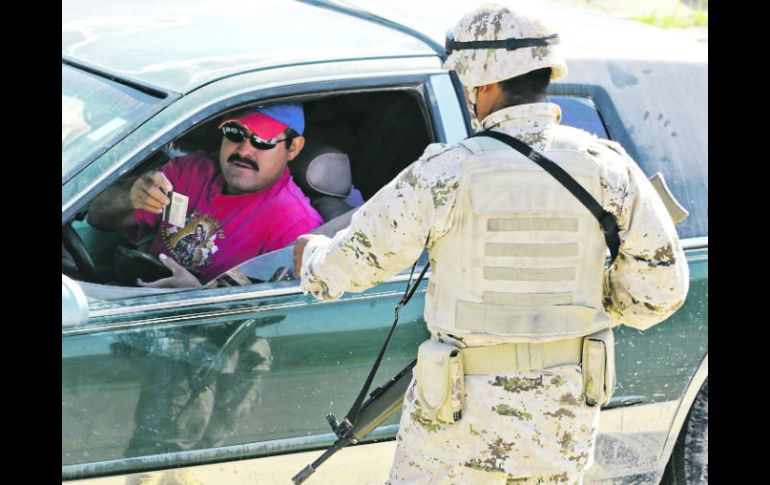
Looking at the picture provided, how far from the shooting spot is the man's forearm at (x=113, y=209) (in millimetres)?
3949

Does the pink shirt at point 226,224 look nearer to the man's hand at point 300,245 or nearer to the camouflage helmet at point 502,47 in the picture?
the man's hand at point 300,245

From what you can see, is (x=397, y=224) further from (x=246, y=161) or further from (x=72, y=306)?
(x=246, y=161)

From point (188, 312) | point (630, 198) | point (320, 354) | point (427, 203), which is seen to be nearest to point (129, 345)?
point (188, 312)

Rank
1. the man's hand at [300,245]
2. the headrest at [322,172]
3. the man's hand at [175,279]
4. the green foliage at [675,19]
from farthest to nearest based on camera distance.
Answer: the green foliage at [675,19], the headrest at [322,172], the man's hand at [175,279], the man's hand at [300,245]

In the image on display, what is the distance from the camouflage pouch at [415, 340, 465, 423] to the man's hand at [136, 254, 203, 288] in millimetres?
1080

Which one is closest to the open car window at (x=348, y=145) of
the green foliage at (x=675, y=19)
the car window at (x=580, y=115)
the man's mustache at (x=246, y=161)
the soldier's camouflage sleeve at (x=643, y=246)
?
the man's mustache at (x=246, y=161)

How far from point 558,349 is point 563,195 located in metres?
0.36

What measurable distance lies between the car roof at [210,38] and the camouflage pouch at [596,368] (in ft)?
3.92

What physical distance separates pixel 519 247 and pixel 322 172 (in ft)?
4.72

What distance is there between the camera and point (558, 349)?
279 centimetres

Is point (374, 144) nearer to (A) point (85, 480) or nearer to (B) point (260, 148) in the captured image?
(B) point (260, 148)

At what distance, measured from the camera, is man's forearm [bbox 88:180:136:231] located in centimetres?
395

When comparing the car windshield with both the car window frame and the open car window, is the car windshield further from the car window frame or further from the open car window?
the open car window

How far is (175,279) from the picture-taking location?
3609 millimetres
